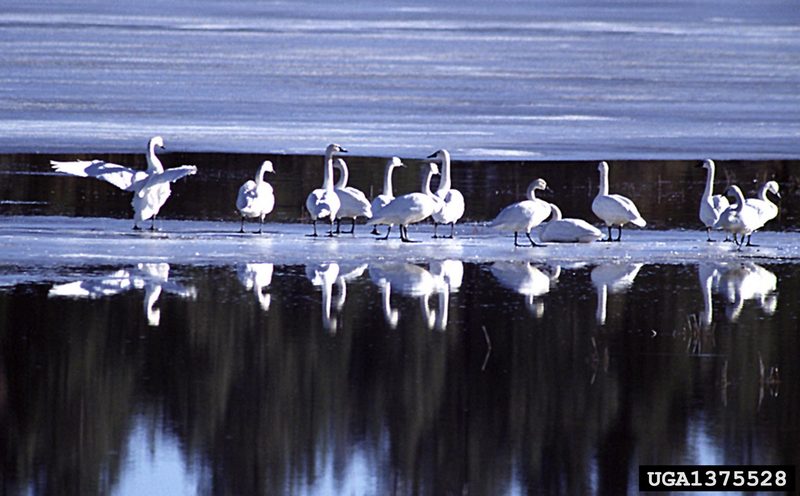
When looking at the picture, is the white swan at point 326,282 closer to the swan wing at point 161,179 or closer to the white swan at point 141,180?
the white swan at point 141,180

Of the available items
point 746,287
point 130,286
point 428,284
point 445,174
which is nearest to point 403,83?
point 445,174

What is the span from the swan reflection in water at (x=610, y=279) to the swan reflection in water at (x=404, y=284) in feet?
3.70

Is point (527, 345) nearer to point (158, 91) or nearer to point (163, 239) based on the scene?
point (163, 239)

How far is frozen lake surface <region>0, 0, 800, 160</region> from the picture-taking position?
74.2 feet

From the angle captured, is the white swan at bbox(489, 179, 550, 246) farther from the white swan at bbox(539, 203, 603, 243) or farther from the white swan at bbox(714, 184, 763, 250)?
the white swan at bbox(714, 184, 763, 250)

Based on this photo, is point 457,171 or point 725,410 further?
point 457,171

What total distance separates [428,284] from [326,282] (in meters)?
0.72

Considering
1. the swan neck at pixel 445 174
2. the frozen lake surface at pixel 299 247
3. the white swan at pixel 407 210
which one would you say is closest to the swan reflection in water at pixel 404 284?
the frozen lake surface at pixel 299 247

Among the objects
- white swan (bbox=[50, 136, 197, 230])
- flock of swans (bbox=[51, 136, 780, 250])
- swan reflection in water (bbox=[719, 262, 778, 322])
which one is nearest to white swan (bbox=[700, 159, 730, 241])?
flock of swans (bbox=[51, 136, 780, 250])

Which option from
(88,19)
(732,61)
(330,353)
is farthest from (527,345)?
(88,19)

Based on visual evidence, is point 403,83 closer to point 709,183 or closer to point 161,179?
point 709,183

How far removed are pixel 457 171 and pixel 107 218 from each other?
5.19m

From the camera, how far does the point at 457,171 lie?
19625mm

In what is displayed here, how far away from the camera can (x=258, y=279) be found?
38.5ft
